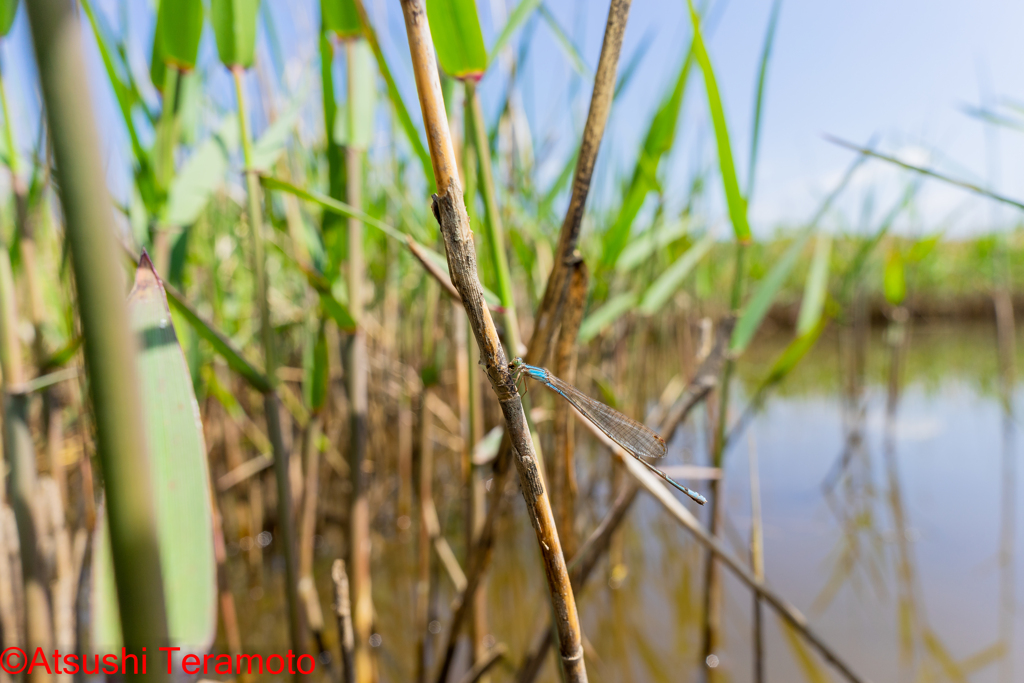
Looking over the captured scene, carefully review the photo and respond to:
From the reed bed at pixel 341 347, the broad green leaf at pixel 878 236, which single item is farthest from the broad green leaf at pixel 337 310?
the broad green leaf at pixel 878 236

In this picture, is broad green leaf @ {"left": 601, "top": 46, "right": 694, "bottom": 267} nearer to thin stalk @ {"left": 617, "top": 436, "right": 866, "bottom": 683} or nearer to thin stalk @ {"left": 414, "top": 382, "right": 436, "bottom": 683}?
thin stalk @ {"left": 617, "top": 436, "right": 866, "bottom": 683}

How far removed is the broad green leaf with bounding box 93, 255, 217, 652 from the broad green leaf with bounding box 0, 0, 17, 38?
2.04 ft

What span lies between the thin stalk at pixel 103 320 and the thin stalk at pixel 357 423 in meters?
0.62

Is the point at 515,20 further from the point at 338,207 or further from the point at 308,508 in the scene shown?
the point at 308,508

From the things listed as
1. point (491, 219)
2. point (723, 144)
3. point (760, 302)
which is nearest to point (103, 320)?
point (491, 219)

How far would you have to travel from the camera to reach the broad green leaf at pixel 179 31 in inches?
23.6

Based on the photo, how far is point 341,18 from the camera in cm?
70

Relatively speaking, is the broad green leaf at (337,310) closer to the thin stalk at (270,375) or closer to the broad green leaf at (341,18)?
the thin stalk at (270,375)

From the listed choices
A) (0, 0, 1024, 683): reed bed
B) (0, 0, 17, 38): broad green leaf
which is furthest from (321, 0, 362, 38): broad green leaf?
(0, 0, 17, 38): broad green leaf

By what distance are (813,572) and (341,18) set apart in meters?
Answer: 1.60

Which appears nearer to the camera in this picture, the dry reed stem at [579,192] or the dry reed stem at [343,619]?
the dry reed stem at [579,192]

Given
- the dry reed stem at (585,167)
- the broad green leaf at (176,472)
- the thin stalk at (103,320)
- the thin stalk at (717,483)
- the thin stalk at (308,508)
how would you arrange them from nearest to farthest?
1. the thin stalk at (103,320)
2. the broad green leaf at (176,472)
3. the dry reed stem at (585,167)
4. the thin stalk at (717,483)
5. the thin stalk at (308,508)

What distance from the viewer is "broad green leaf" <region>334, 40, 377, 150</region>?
2.42ft

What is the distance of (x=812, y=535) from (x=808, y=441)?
1.05 metres
